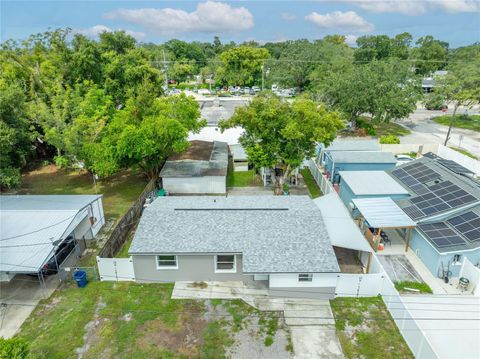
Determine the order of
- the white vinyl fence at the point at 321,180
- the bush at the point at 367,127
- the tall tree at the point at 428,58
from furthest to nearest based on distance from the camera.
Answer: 1. the tall tree at the point at 428,58
2. the bush at the point at 367,127
3. the white vinyl fence at the point at 321,180

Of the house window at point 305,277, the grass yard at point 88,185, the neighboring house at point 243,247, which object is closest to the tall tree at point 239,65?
the grass yard at point 88,185

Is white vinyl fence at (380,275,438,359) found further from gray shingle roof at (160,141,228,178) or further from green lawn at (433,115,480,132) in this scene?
green lawn at (433,115,480,132)

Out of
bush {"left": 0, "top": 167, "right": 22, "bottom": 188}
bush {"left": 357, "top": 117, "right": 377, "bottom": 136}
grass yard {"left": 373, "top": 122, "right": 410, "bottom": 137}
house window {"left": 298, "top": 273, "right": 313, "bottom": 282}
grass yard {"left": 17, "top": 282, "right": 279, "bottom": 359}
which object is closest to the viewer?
grass yard {"left": 17, "top": 282, "right": 279, "bottom": 359}

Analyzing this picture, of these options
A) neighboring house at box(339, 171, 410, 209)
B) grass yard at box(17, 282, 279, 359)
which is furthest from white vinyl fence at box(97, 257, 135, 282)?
neighboring house at box(339, 171, 410, 209)

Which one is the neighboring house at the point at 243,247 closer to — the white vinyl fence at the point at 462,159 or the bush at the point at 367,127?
the white vinyl fence at the point at 462,159

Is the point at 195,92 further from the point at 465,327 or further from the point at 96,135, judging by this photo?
the point at 465,327

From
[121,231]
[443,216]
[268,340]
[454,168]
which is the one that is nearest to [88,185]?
[121,231]
